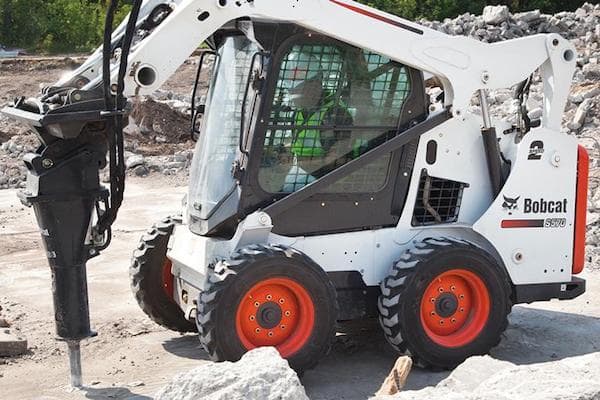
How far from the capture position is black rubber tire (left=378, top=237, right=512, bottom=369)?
6707 millimetres

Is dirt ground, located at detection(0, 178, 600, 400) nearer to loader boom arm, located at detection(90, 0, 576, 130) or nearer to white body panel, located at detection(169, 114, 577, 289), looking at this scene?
white body panel, located at detection(169, 114, 577, 289)

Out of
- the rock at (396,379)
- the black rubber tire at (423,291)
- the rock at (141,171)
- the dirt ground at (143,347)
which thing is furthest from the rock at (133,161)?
the rock at (396,379)

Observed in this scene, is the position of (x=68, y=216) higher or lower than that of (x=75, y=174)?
lower

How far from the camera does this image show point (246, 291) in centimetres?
638

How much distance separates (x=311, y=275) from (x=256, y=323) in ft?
1.45

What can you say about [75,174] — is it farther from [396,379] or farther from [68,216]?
[396,379]

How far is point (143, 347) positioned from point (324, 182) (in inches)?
72.6

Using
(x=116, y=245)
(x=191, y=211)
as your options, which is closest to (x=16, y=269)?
(x=116, y=245)

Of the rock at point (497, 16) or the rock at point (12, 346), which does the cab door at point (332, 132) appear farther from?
the rock at point (497, 16)

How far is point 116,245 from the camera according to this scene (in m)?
11.2

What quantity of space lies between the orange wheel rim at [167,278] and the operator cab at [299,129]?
55 cm

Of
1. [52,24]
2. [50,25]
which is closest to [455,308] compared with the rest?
[50,25]

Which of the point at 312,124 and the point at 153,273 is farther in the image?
the point at 153,273

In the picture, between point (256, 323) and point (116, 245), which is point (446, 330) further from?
point (116, 245)
